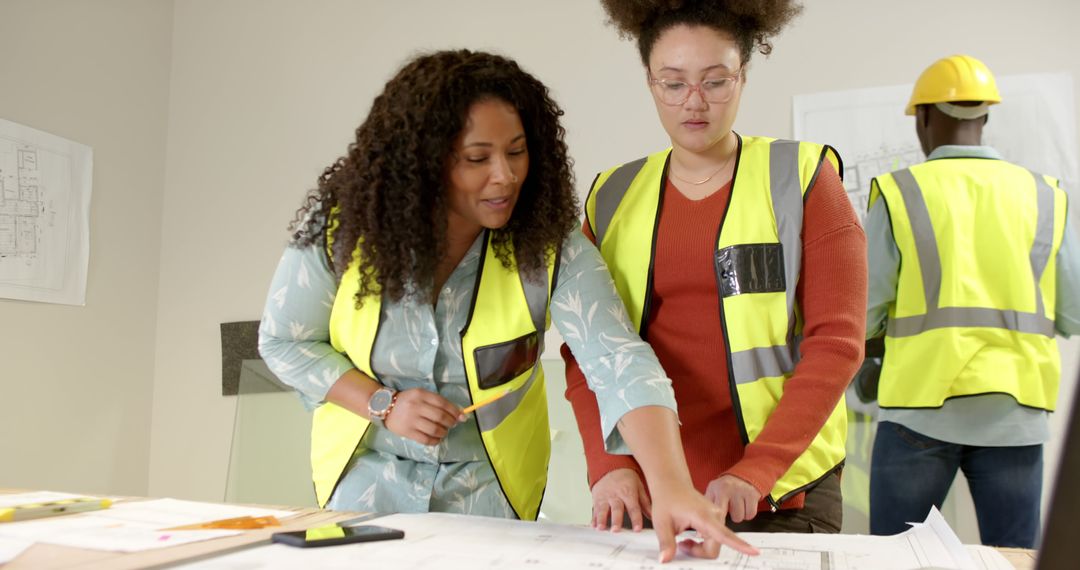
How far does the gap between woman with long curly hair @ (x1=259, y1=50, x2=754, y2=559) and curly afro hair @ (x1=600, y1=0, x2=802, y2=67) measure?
0.61 feet

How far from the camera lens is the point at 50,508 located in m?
1.14

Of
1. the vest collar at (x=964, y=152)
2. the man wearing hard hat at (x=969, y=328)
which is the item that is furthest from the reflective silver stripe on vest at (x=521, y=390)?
the vest collar at (x=964, y=152)

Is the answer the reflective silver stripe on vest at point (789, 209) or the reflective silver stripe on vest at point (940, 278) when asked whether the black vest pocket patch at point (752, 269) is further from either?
the reflective silver stripe on vest at point (940, 278)

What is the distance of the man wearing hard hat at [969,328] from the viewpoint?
193cm

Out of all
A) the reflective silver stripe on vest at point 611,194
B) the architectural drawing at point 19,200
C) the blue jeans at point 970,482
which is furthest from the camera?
the architectural drawing at point 19,200

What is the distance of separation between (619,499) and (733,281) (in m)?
0.33

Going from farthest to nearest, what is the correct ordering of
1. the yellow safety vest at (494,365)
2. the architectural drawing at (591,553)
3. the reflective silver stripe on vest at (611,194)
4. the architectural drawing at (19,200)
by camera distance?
the architectural drawing at (19,200), the reflective silver stripe on vest at (611,194), the yellow safety vest at (494,365), the architectural drawing at (591,553)

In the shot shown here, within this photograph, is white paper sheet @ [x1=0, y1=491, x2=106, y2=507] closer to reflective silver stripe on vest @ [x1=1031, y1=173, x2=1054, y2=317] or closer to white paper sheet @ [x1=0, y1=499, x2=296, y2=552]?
white paper sheet @ [x1=0, y1=499, x2=296, y2=552]

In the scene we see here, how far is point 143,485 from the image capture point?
3225mm

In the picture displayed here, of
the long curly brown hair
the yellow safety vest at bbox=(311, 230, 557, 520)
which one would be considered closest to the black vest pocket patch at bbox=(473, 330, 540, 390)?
the yellow safety vest at bbox=(311, 230, 557, 520)

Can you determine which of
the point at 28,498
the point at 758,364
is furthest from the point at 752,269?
the point at 28,498

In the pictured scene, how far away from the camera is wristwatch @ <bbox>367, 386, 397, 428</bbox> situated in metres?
1.20

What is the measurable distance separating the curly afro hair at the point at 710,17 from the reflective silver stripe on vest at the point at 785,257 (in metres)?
0.17

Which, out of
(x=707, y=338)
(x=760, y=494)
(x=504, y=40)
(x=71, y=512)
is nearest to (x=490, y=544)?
(x=760, y=494)
